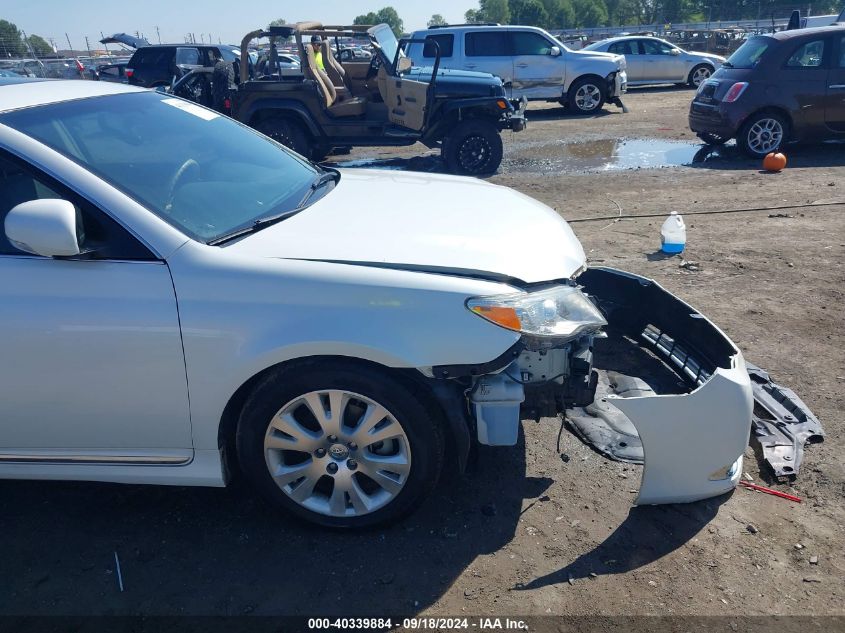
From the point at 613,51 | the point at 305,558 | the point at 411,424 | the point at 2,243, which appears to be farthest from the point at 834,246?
the point at 613,51

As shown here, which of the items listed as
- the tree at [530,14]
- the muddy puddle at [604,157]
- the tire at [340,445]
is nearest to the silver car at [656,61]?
the muddy puddle at [604,157]

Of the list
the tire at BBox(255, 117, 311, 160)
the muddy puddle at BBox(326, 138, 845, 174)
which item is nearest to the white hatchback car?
the tire at BBox(255, 117, 311, 160)

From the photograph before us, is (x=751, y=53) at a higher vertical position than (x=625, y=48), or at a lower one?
lower

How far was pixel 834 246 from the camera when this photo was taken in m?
6.07

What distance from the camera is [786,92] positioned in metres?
9.82

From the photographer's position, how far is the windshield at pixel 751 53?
10.0 meters

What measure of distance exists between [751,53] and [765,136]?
50.3 inches

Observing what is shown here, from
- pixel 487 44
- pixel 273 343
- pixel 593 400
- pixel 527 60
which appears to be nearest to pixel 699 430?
pixel 593 400

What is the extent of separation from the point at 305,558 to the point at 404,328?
1.04 meters

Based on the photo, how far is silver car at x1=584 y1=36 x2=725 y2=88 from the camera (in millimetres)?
19578

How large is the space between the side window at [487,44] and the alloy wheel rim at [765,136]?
6.82 m

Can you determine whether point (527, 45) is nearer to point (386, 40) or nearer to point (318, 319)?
point (386, 40)

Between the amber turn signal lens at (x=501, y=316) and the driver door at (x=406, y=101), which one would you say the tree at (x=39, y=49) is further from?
the amber turn signal lens at (x=501, y=316)

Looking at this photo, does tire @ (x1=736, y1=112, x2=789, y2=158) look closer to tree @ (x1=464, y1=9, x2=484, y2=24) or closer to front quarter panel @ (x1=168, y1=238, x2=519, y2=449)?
front quarter panel @ (x1=168, y1=238, x2=519, y2=449)
